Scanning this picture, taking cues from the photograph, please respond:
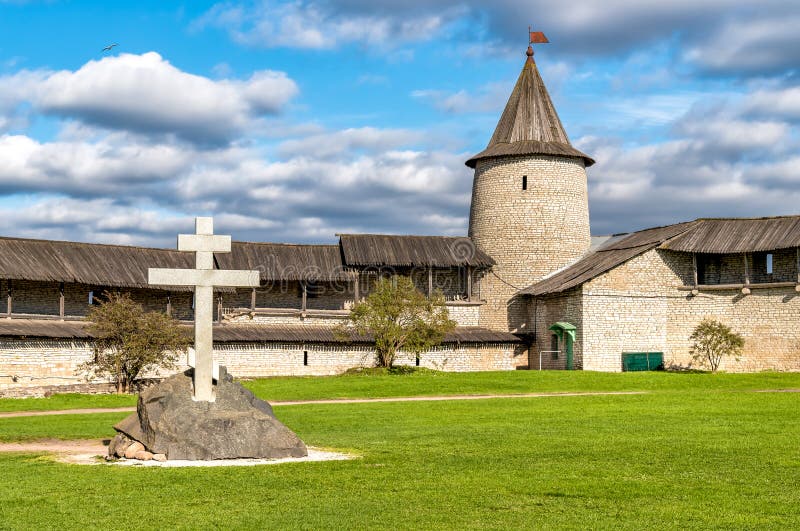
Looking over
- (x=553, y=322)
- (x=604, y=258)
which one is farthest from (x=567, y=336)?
(x=604, y=258)

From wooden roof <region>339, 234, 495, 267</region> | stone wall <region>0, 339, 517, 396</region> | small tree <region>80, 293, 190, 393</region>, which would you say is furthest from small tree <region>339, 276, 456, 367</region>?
small tree <region>80, 293, 190, 393</region>

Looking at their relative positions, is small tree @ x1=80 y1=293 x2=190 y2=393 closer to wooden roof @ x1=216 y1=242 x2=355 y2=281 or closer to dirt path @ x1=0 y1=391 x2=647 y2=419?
dirt path @ x1=0 y1=391 x2=647 y2=419

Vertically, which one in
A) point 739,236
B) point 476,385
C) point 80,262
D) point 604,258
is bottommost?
point 476,385

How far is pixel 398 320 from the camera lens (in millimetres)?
41156

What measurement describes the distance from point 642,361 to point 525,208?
9.48 m

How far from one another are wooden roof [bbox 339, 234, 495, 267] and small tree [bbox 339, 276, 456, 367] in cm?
447

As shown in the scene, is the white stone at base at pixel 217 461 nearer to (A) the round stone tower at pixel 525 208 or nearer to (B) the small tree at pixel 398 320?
(B) the small tree at pixel 398 320

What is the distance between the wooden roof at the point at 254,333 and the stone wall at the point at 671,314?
3.91 meters

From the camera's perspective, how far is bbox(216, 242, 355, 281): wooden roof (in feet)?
145

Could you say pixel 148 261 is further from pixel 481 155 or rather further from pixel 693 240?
pixel 693 240

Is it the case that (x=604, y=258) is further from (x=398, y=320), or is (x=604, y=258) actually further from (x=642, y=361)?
(x=398, y=320)

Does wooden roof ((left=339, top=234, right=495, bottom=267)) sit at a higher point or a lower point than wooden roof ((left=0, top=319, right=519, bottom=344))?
higher

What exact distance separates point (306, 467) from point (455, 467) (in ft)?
6.31

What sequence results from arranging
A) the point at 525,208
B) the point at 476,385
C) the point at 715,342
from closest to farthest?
the point at 476,385 < the point at 715,342 < the point at 525,208
